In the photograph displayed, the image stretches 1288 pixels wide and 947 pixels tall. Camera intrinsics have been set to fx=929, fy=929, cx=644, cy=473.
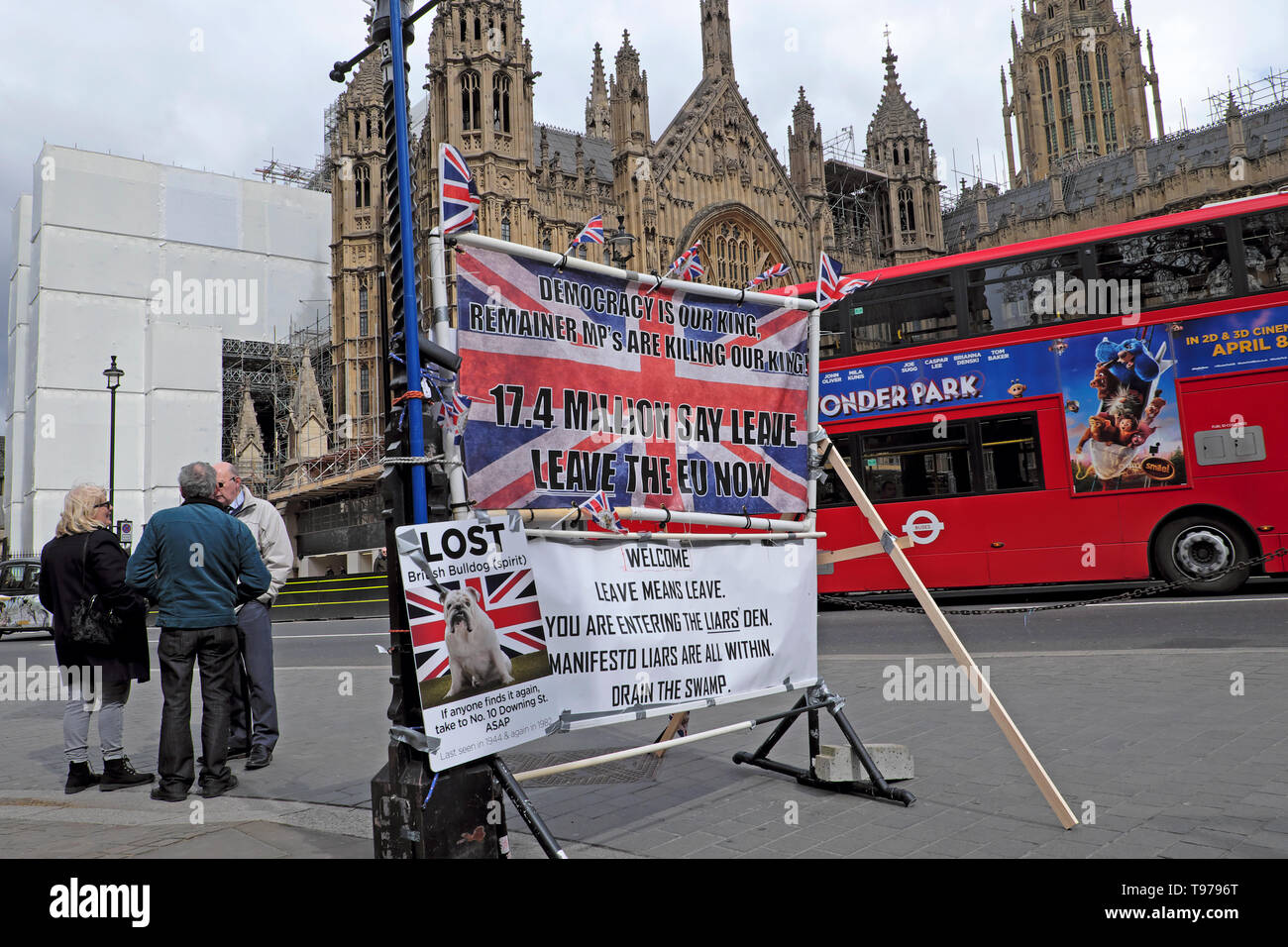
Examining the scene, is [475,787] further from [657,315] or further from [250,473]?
[250,473]

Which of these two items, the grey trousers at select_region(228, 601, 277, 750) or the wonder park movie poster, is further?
the wonder park movie poster

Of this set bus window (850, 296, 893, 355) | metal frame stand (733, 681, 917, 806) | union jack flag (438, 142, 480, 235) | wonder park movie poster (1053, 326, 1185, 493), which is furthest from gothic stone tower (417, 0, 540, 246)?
union jack flag (438, 142, 480, 235)

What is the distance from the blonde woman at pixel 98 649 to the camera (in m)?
5.17

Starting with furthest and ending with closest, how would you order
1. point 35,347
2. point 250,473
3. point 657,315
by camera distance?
point 250,473
point 35,347
point 657,315

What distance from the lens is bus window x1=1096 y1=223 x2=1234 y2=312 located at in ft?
38.5

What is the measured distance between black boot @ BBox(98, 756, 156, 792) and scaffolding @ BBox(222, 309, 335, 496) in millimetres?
42238

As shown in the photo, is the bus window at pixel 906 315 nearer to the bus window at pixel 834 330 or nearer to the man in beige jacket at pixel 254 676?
the bus window at pixel 834 330

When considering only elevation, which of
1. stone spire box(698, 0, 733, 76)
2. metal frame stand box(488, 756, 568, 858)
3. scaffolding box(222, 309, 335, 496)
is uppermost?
stone spire box(698, 0, 733, 76)

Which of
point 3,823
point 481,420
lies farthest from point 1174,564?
point 3,823

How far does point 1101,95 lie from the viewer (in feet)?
270

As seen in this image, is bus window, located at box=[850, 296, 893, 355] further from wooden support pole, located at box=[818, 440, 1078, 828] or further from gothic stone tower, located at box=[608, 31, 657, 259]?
gothic stone tower, located at box=[608, 31, 657, 259]

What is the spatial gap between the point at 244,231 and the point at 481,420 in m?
48.0

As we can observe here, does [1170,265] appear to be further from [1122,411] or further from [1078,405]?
[1078,405]

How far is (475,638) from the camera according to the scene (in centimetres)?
326
